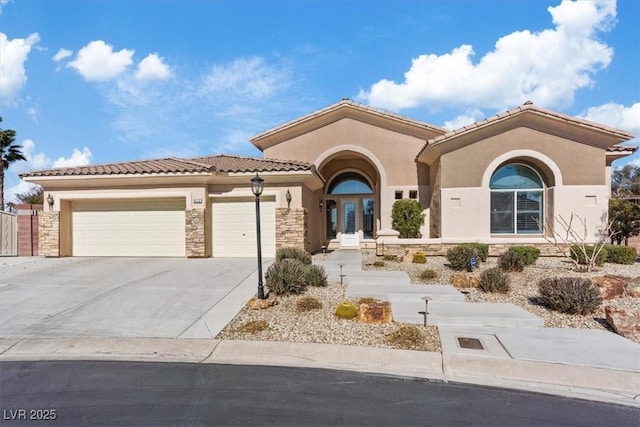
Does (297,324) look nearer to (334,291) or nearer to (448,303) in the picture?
(334,291)

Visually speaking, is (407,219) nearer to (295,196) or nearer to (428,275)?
(295,196)

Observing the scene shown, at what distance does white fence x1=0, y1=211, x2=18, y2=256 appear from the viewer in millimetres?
15849

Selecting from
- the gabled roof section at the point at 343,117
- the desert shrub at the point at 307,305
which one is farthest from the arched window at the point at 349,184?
the desert shrub at the point at 307,305

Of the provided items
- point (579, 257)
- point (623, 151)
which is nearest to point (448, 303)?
point (579, 257)

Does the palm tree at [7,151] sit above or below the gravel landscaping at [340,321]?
above

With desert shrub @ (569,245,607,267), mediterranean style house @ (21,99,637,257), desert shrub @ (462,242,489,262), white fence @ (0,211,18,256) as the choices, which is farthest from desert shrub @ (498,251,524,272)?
white fence @ (0,211,18,256)

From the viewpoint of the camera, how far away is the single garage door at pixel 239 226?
47.4ft

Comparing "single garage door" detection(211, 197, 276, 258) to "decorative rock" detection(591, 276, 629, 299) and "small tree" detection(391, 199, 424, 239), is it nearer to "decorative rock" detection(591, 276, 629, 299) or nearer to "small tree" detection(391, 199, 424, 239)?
"small tree" detection(391, 199, 424, 239)

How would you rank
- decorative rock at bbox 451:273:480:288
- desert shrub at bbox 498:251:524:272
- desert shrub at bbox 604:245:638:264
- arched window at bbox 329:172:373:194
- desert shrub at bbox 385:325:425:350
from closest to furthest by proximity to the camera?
1. desert shrub at bbox 385:325:425:350
2. decorative rock at bbox 451:273:480:288
3. desert shrub at bbox 498:251:524:272
4. desert shrub at bbox 604:245:638:264
5. arched window at bbox 329:172:373:194

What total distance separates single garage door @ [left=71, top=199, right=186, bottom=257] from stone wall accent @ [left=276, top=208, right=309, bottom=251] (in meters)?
3.77

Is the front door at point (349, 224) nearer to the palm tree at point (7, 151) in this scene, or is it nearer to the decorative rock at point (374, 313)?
the decorative rock at point (374, 313)

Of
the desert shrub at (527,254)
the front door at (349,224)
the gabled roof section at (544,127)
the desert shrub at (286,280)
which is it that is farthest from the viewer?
the front door at (349,224)

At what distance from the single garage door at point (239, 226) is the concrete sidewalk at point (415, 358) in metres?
8.38

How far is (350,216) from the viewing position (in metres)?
19.7
